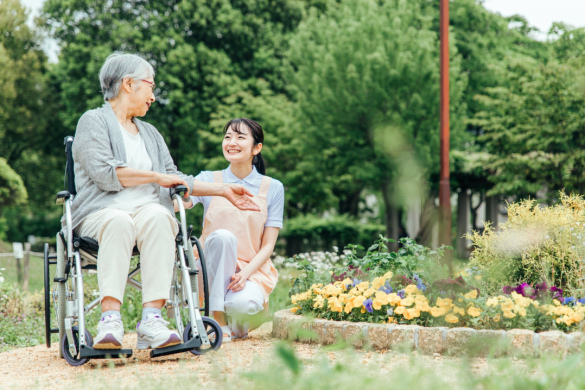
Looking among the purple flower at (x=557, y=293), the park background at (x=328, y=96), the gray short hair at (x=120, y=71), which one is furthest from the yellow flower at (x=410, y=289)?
the park background at (x=328, y=96)

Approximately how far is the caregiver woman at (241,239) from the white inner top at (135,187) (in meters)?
0.52

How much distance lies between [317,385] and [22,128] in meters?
21.0

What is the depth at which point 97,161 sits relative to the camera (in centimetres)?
315

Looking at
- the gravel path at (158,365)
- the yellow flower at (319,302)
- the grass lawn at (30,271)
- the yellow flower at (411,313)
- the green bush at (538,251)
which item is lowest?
the grass lawn at (30,271)

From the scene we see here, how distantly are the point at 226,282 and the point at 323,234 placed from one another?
44.0 ft

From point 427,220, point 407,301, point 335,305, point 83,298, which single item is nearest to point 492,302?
point 407,301

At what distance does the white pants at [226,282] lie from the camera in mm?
3664

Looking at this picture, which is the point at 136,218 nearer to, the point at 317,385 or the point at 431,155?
the point at 317,385

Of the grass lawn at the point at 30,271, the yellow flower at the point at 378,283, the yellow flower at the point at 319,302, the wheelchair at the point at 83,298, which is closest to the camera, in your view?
the wheelchair at the point at 83,298

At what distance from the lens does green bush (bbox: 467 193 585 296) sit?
3.49 meters

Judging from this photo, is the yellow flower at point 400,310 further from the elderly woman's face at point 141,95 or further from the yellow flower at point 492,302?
the elderly woman's face at point 141,95

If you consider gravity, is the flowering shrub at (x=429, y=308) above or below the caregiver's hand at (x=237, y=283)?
below

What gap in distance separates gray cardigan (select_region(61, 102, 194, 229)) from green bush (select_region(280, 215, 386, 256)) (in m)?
13.6

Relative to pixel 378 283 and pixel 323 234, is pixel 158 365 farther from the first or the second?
pixel 323 234
